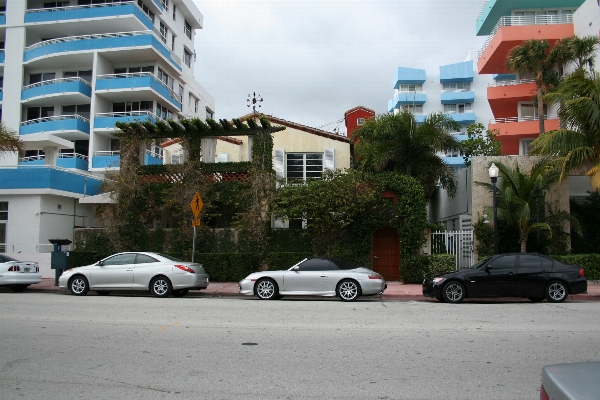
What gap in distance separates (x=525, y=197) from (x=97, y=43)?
2880 centimetres

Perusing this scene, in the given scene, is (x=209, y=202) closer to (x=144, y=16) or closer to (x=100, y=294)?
(x=100, y=294)

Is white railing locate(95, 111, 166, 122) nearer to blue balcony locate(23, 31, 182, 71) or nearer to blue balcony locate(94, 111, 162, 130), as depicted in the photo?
blue balcony locate(94, 111, 162, 130)

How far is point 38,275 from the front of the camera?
17828mm

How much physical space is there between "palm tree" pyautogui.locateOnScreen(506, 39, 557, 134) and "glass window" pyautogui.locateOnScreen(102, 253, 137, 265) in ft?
67.1

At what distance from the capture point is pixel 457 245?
66.9ft

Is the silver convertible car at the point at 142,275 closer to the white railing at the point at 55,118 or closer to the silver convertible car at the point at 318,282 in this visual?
the silver convertible car at the point at 318,282

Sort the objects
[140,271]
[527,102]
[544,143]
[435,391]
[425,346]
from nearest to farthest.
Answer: [435,391] → [425,346] → [140,271] → [544,143] → [527,102]

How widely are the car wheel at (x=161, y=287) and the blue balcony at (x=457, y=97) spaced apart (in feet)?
174

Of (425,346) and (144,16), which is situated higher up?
(144,16)

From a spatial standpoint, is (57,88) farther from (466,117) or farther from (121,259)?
(466,117)

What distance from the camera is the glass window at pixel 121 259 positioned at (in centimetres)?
1584

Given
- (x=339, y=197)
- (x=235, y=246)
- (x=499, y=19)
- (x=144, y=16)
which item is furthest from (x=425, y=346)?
(x=144, y=16)

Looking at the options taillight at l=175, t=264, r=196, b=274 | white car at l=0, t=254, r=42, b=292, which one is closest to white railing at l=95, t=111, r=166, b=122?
white car at l=0, t=254, r=42, b=292

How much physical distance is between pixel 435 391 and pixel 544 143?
15914 mm
